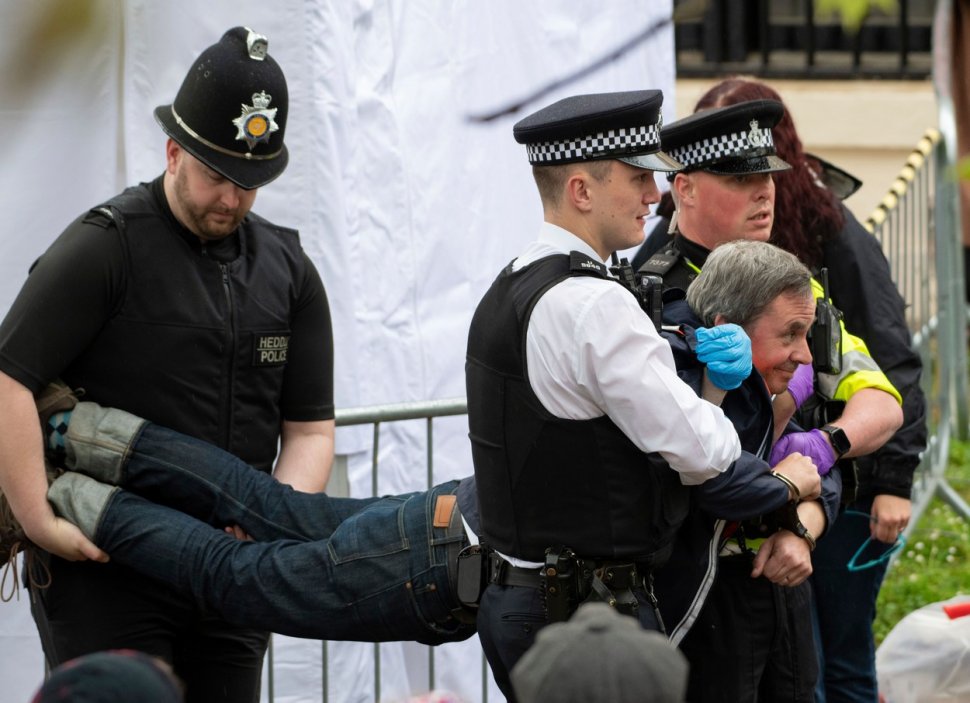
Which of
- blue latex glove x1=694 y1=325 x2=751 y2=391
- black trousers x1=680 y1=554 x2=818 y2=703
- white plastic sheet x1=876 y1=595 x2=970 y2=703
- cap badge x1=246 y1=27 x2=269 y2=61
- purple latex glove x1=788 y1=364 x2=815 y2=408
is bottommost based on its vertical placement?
white plastic sheet x1=876 y1=595 x2=970 y2=703

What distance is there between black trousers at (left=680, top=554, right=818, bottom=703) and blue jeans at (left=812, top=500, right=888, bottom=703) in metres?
0.75

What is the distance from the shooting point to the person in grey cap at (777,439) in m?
3.00

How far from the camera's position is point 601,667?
5.14 ft

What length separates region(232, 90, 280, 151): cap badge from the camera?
10.4ft

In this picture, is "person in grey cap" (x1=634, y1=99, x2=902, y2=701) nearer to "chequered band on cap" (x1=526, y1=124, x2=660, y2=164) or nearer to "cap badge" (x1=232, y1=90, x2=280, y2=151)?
"chequered band on cap" (x1=526, y1=124, x2=660, y2=164)

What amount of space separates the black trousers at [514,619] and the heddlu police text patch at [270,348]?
77 cm

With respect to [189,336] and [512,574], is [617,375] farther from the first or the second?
[189,336]

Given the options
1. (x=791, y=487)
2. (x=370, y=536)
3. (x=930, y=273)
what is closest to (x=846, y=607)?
(x=791, y=487)

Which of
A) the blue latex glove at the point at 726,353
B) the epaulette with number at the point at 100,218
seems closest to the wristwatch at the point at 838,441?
the blue latex glove at the point at 726,353

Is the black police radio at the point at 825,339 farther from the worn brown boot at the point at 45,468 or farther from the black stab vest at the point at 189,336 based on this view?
the worn brown boot at the point at 45,468

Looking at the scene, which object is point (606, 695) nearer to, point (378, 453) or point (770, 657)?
point (770, 657)

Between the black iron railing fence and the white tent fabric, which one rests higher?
the white tent fabric

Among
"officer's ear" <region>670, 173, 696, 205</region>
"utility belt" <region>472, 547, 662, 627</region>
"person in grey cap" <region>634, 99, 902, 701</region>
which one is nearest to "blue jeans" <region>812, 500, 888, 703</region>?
"person in grey cap" <region>634, 99, 902, 701</region>

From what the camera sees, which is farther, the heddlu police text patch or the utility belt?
the heddlu police text patch
